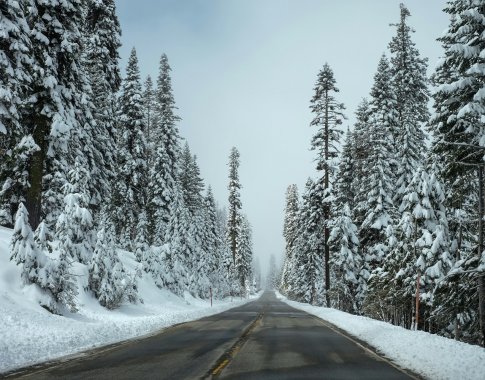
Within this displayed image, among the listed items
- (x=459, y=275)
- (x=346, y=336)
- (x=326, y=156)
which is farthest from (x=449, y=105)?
(x=326, y=156)

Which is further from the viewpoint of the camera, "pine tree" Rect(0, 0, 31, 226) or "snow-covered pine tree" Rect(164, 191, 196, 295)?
"snow-covered pine tree" Rect(164, 191, 196, 295)

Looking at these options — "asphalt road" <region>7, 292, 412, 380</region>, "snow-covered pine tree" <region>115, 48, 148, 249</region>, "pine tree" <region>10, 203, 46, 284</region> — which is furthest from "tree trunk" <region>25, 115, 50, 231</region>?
"snow-covered pine tree" <region>115, 48, 148, 249</region>

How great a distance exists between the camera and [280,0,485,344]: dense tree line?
1723cm

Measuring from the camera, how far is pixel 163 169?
45.9m

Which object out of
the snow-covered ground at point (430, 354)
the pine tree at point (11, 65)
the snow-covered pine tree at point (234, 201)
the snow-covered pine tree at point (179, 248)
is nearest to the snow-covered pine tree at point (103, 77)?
the snow-covered pine tree at point (179, 248)

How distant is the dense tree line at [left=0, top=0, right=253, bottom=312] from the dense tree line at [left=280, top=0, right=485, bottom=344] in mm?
14916

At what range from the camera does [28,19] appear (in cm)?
2070

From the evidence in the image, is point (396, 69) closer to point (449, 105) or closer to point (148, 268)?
point (449, 105)

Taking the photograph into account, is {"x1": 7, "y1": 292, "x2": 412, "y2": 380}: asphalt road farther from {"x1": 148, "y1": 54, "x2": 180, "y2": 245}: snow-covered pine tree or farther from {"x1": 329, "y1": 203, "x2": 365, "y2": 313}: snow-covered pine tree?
{"x1": 148, "y1": 54, "x2": 180, "y2": 245}: snow-covered pine tree

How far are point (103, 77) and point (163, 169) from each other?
1310 cm

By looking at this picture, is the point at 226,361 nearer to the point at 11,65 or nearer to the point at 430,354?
the point at 430,354

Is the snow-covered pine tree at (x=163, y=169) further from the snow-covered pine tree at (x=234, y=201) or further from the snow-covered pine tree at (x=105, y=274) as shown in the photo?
the snow-covered pine tree at (x=234, y=201)

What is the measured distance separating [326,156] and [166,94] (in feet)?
63.6

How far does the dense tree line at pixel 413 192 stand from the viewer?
1723 centimetres
